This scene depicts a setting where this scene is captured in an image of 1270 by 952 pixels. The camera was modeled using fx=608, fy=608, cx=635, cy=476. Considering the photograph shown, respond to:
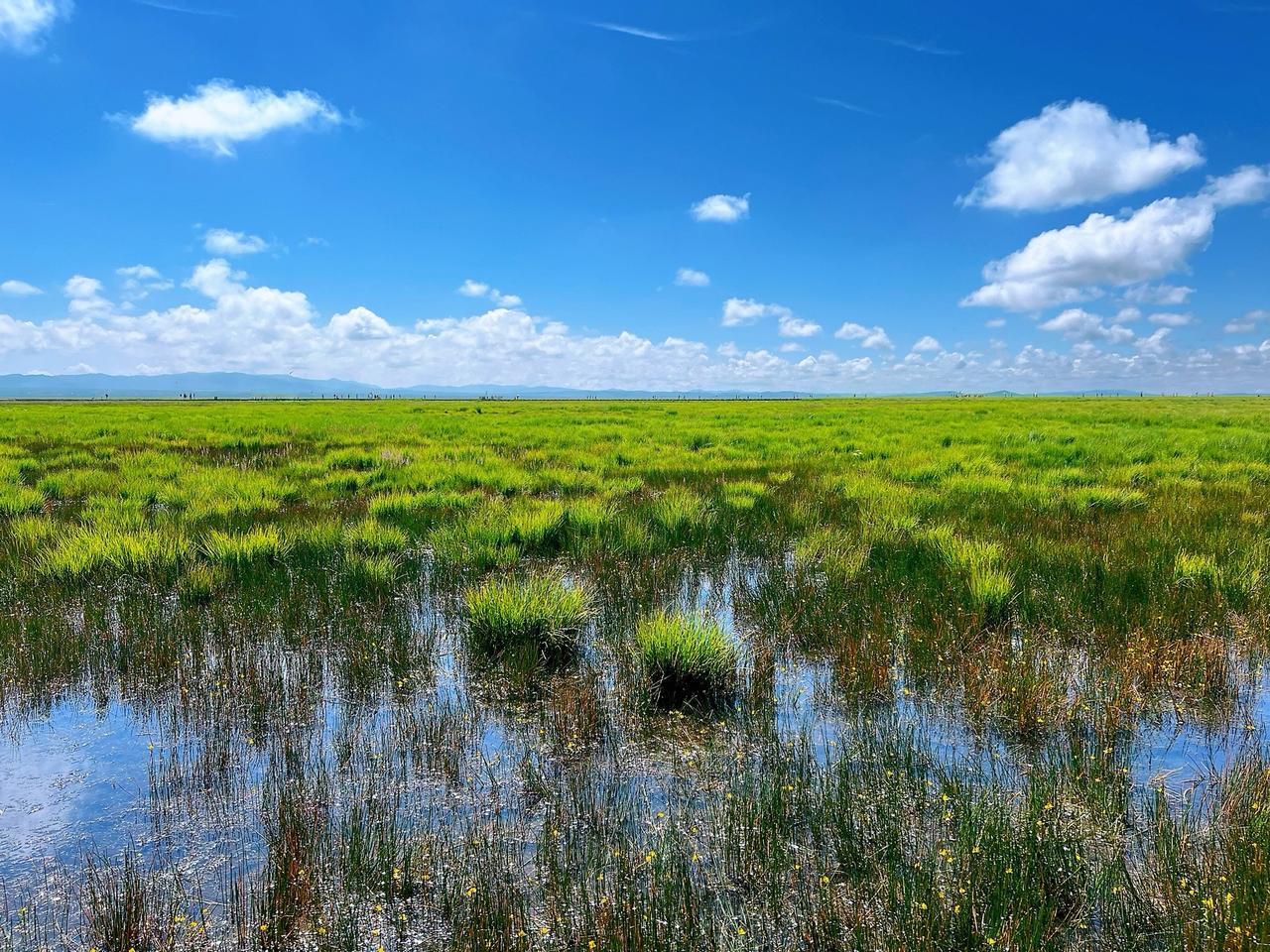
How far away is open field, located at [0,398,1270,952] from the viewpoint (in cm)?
245

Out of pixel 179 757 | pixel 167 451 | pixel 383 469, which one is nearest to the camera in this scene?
pixel 179 757

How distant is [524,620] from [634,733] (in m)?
1.50

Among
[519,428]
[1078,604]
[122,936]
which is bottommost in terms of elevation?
[122,936]

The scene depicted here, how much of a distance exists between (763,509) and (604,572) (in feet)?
12.4

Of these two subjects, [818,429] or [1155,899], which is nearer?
[1155,899]

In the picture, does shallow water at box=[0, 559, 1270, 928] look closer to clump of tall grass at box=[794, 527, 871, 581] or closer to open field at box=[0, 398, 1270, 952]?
open field at box=[0, 398, 1270, 952]

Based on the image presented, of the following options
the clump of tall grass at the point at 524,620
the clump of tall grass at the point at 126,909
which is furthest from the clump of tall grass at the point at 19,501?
the clump of tall grass at the point at 126,909

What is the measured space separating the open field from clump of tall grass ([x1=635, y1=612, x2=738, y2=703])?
0.03m

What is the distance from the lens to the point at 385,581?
6391mm

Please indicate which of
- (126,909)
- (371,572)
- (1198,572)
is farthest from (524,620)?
(1198,572)

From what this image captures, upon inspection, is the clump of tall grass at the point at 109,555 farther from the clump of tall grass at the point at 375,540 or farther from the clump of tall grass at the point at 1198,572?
the clump of tall grass at the point at 1198,572

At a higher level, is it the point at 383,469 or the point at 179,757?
the point at 383,469

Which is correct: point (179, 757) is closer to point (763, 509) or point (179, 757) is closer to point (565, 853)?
point (565, 853)

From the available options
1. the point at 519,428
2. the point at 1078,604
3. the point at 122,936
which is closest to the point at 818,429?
the point at 519,428
